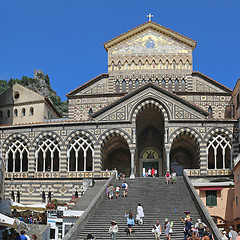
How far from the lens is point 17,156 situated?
4403 centimetres

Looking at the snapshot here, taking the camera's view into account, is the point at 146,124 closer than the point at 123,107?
No

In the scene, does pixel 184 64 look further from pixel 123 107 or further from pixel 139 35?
pixel 123 107

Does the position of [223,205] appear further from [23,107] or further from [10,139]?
[23,107]

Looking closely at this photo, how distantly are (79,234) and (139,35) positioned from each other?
104 feet

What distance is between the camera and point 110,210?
2658cm

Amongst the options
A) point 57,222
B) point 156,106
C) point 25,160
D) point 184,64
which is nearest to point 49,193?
point 25,160

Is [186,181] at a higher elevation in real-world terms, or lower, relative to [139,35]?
lower

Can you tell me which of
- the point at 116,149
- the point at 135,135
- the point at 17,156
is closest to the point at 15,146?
the point at 17,156

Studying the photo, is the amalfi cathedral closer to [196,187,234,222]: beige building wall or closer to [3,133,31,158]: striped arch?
[3,133,31,158]: striped arch

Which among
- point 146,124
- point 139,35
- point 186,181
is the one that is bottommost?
point 186,181

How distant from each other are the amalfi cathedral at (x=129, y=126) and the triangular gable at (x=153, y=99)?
9cm

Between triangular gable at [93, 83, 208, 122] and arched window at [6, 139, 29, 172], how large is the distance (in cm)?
792

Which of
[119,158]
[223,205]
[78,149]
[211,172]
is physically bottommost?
[223,205]

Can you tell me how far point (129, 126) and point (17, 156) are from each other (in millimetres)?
12691
